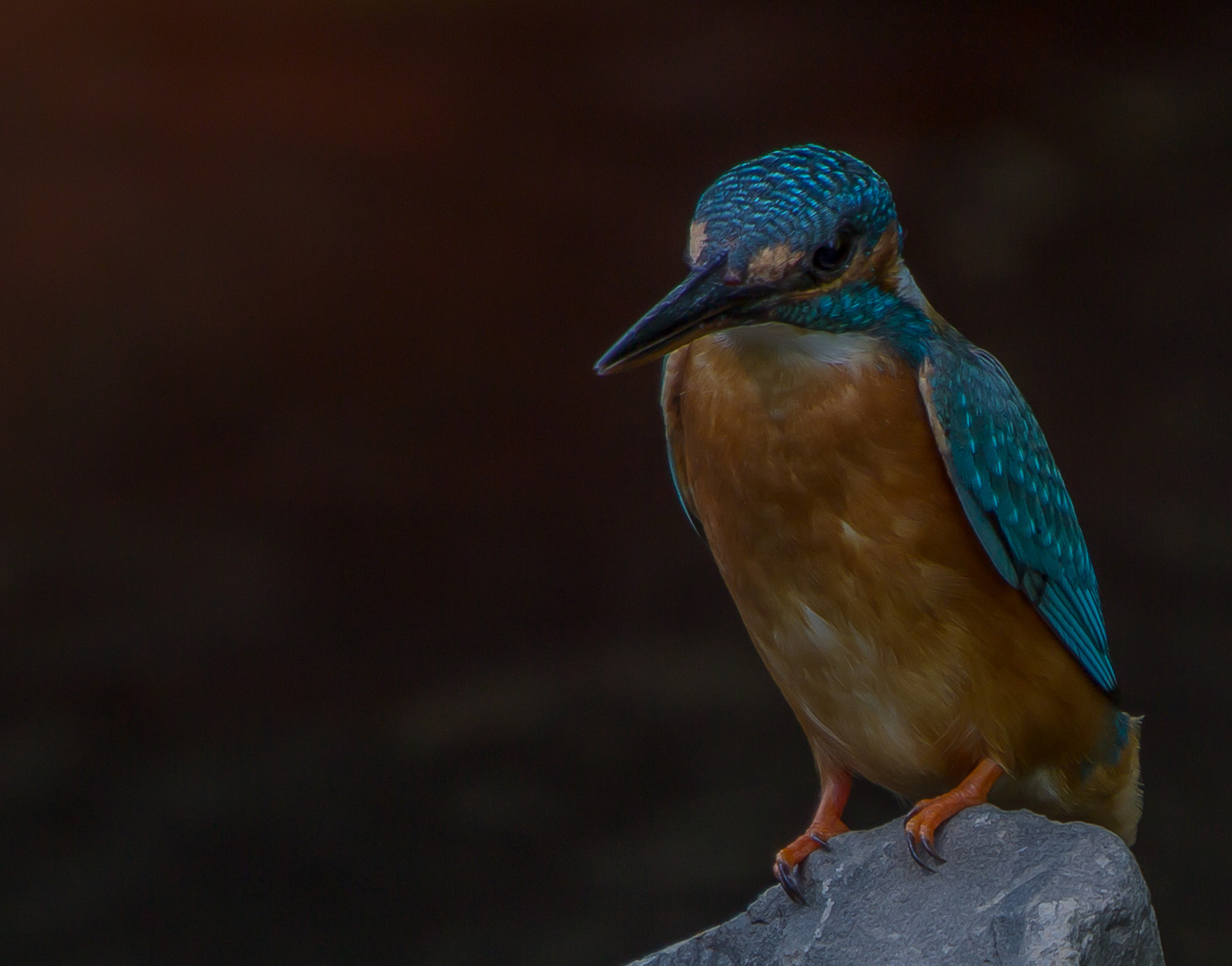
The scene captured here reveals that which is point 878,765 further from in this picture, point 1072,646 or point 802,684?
point 1072,646

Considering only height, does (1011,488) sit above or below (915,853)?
above

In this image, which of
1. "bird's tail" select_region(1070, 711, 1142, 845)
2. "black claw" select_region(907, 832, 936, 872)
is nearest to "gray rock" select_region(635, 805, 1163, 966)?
"black claw" select_region(907, 832, 936, 872)

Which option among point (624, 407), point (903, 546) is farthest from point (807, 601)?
point (624, 407)

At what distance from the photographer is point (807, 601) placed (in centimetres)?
136

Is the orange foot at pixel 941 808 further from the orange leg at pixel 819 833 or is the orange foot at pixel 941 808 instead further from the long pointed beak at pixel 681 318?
the long pointed beak at pixel 681 318

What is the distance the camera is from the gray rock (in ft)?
3.94

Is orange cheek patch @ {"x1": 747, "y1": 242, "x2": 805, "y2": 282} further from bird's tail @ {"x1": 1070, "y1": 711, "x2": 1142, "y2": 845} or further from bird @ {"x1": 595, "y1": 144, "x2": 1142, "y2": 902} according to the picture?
bird's tail @ {"x1": 1070, "y1": 711, "x2": 1142, "y2": 845}

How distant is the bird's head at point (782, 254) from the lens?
1.13m

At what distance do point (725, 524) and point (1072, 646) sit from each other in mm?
395

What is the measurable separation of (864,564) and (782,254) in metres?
0.34

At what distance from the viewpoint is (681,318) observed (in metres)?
1.12

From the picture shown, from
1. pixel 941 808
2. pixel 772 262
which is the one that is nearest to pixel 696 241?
pixel 772 262

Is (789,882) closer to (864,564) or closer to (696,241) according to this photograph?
(864,564)

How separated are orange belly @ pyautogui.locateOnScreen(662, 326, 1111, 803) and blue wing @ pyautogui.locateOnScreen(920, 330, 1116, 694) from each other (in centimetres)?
2
